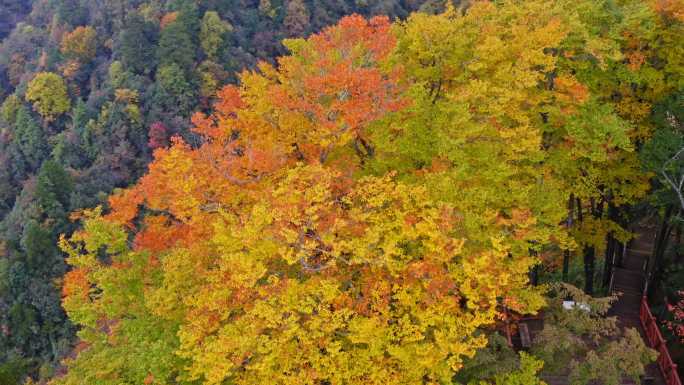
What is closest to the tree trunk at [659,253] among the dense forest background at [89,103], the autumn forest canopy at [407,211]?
the autumn forest canopy at [407,211]

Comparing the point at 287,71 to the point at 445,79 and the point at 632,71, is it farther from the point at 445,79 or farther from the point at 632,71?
the point at 632,71

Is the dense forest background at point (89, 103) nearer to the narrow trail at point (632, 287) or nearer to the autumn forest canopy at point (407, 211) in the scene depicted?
the autumn forest canopy at point (407, 211)

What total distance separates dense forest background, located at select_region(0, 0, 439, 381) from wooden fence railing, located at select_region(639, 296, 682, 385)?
4645 centimetres

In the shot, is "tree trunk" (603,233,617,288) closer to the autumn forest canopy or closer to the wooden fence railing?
the autumn forest canopy

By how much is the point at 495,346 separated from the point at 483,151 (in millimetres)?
5949

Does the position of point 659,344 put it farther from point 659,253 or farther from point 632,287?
point 632,287

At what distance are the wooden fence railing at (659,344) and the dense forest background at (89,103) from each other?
46449 millimetres

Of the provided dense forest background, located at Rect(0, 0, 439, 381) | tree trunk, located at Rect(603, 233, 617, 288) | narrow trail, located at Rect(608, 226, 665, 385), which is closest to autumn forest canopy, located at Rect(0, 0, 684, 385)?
tree trunk, located at Rect(603, 233, 617, 288)

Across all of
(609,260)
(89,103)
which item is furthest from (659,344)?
(89,103)

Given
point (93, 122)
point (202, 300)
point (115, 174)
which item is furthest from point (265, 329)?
point (93, 122)

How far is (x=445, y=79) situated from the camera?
64.4ft

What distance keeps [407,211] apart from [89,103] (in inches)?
2437

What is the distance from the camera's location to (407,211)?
14727 mm

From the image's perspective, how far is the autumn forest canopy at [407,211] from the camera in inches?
552
